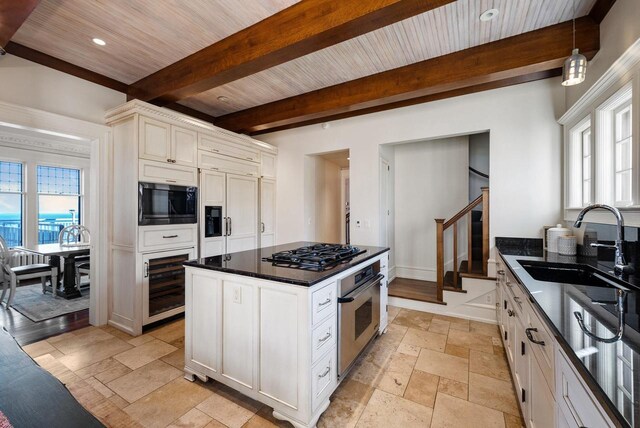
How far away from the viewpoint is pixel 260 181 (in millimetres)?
4547

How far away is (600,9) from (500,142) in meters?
1.35

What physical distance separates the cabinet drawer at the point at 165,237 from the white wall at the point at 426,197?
10.8 ft

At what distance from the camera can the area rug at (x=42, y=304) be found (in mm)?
3377

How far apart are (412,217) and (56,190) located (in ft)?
23.8

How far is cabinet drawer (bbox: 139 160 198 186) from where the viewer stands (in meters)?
2.93

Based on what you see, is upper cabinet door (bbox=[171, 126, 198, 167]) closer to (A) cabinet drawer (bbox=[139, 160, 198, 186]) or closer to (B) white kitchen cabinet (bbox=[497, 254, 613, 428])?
(A) cabinet drawer (bbox=[139, 160, 198, 186])

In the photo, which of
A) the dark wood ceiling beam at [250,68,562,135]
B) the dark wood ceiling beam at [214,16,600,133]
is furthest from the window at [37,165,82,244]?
the dark wood ceiling beam at [250,68,562,135]

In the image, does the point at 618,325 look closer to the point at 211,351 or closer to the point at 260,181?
the point at 211,351

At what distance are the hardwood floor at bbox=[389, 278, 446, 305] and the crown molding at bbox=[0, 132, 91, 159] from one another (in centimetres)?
636

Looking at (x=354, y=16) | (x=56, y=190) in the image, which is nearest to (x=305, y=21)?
(x=354, y=16)

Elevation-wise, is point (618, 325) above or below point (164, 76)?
below

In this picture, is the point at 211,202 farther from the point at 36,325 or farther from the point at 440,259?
Answer: the point at 440,259

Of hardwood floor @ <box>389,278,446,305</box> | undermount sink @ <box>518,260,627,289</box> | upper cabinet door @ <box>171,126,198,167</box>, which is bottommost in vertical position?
hardwood floor @ <box>389,278,446,305</box>

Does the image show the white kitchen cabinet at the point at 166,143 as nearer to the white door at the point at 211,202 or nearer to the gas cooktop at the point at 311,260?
the white door at the point at 211,202
